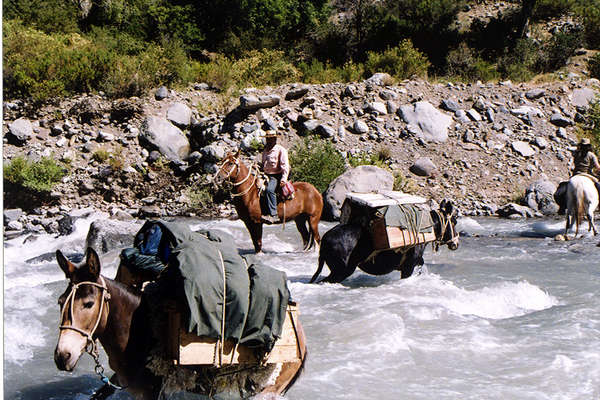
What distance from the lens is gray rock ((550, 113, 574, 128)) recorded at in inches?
709

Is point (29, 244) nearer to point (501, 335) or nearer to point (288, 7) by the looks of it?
point (501, 335)

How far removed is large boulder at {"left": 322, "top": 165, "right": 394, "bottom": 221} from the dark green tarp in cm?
934

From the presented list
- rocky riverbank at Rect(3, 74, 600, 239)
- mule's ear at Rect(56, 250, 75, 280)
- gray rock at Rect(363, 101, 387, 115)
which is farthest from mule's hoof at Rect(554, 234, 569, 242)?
mule's ear at Rect(56, 250, 75, 280)

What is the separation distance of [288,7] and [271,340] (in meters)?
26.2

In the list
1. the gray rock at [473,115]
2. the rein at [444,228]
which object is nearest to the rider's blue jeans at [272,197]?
the rein at [444,228]

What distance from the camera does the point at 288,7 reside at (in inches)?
1077

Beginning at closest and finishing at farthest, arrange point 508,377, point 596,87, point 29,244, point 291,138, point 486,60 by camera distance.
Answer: point 508,377
point 29,244
point 291,138
point 596,87
point 486,60

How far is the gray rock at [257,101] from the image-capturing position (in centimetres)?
1627

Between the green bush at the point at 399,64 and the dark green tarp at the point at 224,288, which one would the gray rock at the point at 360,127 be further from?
the dark green tarp at the point at 224,288

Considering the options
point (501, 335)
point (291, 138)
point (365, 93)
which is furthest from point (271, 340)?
point (365, 93)

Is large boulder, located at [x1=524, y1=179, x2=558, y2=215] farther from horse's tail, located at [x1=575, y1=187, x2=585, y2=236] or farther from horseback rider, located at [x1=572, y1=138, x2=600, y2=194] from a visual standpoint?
horse's tail, located at [x1=575, y1=187, x2=585, y2=236]

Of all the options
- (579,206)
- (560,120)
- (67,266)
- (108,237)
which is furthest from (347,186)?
(67,266)

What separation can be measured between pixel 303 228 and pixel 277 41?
57.6ft

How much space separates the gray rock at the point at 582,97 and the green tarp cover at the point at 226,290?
18.7m
